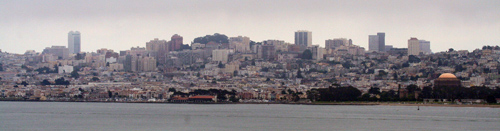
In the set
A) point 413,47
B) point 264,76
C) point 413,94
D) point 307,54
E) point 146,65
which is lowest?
point 413,94

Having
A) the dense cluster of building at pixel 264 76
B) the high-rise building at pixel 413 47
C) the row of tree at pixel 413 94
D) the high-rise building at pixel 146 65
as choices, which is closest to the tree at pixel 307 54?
the dense cluster of building at pixel 264 76

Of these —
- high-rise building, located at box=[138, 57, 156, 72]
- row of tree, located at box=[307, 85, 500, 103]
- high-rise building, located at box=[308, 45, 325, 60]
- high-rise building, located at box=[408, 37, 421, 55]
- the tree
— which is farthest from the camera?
high-rise building, located at box=[138, 57, 156, 72]

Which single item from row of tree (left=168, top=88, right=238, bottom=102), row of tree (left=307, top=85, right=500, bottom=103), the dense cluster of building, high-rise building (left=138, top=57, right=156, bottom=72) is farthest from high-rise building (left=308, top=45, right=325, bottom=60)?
row of tree (left=307, top=85, right=500, bottom=103)

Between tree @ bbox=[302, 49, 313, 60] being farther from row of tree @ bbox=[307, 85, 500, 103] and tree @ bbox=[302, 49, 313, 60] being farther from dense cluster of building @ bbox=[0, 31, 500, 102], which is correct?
row of tree @ bbox=[307, 85, 500, 103]

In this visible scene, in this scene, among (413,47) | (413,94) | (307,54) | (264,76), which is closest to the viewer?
(413,94)

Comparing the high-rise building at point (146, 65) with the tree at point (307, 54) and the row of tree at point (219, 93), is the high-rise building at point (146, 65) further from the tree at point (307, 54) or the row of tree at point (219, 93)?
the row of tree at point (219, 93)

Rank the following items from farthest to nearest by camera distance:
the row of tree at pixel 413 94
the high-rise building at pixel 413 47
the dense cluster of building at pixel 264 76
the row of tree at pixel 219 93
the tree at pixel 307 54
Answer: the tree at pixel 307 54 < the high-rise building at pixel 413 47 < the dense cluster of building at pixel 264 76 < the row of tree at pixel 219 93 < the row of tree at pixel 413 94

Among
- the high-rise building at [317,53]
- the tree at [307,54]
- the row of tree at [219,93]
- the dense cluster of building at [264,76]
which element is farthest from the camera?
the high-rise building at [317,53]

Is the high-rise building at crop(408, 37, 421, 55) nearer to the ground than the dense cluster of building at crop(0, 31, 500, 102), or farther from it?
farther from it

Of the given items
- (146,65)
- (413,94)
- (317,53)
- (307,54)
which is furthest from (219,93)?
(146,65)

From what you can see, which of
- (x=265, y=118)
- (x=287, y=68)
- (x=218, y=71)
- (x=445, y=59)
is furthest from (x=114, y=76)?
(x=265, y=118)

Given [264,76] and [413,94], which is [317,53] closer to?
[264,76]
